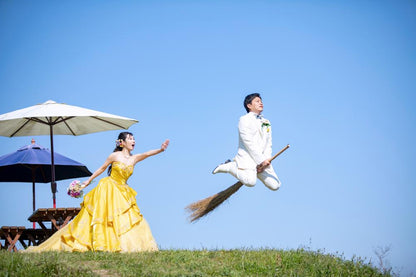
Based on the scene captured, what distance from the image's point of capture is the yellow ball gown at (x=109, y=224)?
9859 mm

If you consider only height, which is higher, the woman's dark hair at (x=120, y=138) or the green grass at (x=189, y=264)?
the woman's dark hair at (x=120, y=138)

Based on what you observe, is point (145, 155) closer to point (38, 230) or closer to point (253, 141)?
point (253, 141)

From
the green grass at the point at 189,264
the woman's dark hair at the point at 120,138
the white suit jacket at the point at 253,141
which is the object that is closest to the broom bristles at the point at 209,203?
the white suit jacket at the point at 253,141

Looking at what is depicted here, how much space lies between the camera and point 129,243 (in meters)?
9.84

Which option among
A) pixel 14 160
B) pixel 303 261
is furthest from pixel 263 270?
pixel 14 160

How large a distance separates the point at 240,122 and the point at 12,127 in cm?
561

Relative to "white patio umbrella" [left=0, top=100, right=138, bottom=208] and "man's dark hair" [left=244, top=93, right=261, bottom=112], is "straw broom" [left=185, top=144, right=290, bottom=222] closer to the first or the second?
"man's dark hair" [left=244, top=93, right=261, bottom=112]

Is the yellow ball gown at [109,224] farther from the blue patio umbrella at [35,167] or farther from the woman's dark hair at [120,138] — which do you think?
the blue patio umbrella at [35,167]

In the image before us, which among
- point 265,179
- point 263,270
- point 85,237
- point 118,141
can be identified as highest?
point 118,141

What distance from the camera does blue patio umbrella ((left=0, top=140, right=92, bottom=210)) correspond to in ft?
45.5

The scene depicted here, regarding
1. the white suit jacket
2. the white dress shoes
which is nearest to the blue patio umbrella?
the white dress shoes

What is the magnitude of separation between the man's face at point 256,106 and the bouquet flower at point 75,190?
3604 millimetres

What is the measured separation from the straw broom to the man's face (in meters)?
1.36

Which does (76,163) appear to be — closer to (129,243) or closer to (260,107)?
(129,243)
